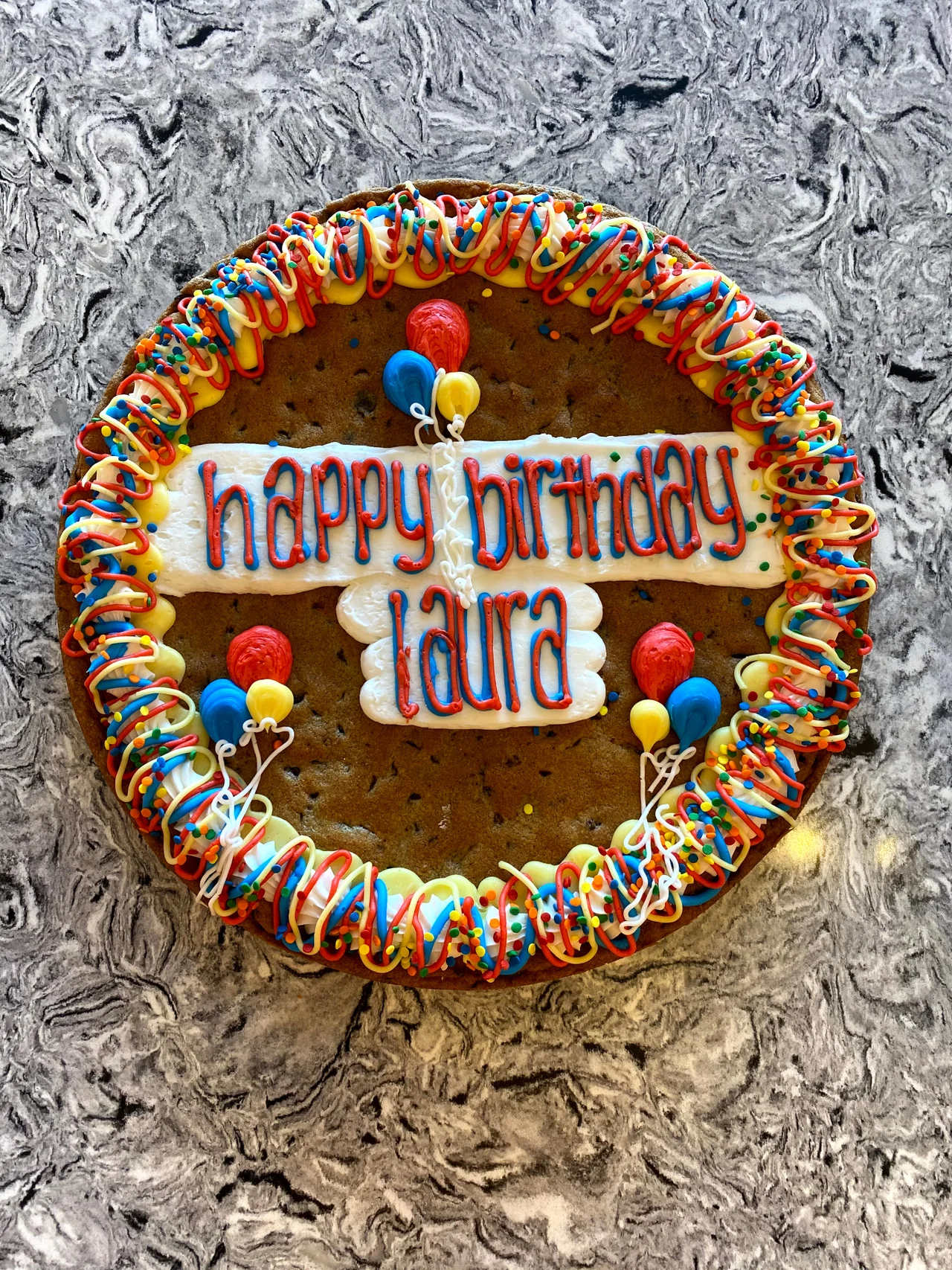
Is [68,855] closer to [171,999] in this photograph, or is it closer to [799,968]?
[171,999]

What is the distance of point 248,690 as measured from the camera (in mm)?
1470

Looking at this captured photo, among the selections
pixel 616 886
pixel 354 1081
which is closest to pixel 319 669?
pixel 616 886

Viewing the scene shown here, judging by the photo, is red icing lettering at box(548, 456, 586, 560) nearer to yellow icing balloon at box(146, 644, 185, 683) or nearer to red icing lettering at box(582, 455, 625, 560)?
red icing lettering at box(582, 455, 625, 560)

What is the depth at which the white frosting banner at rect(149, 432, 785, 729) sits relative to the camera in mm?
1479

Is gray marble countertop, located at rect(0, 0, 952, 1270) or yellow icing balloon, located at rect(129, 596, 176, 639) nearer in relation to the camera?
yellow icing balloon, located at rect(129, 596, 176, 639)

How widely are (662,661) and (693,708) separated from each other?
9 cm

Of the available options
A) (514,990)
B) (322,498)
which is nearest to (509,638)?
(322,498)

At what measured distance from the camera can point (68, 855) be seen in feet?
5.38

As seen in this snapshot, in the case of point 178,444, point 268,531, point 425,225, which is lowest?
point 268,531

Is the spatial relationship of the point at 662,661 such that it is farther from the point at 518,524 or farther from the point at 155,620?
the point at 155,620

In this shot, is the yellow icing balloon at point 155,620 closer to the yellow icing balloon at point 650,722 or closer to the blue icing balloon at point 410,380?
the blue icing balloon at point 410,380

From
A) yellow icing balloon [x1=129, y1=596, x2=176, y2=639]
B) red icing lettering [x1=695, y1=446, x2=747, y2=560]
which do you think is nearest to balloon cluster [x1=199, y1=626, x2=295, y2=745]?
yellow icing balloon [x1=129, y1=596, x2=176, y2=639]

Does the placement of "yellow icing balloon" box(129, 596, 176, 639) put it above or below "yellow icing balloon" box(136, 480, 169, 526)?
below

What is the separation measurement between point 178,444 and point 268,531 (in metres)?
0.21
